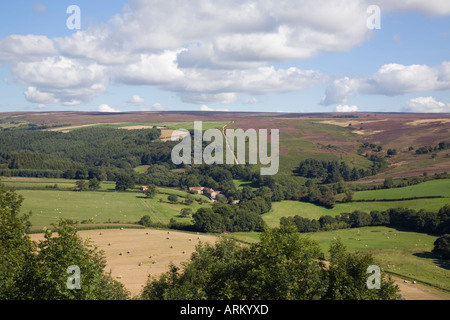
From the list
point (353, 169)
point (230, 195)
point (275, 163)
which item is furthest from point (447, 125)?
point (230, 195)

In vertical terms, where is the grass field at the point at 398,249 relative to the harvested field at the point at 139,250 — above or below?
below

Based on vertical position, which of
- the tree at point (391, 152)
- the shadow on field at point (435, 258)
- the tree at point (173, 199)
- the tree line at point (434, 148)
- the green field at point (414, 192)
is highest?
the tree line at point (434, 148)

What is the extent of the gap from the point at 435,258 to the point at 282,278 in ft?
153

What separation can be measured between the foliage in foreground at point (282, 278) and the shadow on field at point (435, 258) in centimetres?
3603

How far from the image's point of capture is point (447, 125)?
172 m

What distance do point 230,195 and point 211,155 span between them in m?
38.2

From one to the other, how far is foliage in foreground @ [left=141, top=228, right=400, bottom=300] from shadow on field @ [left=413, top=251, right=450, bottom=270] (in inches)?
1419

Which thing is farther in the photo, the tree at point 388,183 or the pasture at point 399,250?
the tree at point 388,183

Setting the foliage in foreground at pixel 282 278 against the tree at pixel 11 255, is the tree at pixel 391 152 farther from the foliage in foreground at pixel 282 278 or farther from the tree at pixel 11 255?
the tree at pixel 11 255

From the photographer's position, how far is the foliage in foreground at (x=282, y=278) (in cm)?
2602

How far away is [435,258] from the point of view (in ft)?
201

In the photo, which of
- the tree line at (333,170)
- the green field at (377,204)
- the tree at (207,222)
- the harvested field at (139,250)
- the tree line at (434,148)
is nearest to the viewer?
the harvested field at (139,250)

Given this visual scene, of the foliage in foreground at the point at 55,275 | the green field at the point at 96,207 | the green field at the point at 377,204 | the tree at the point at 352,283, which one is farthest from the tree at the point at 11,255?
the green field at the point at 377,204
